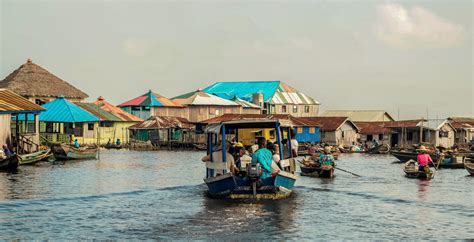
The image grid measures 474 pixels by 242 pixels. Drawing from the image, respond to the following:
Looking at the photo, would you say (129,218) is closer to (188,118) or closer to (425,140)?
(425,140)

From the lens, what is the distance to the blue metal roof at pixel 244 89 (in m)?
89.2

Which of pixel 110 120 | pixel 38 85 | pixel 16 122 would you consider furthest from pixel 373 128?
pixel 16 122

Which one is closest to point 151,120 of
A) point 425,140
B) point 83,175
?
point 425,140

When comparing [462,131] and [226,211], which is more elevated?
[462,131]

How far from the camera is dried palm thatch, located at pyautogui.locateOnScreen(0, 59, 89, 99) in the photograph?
6806cm

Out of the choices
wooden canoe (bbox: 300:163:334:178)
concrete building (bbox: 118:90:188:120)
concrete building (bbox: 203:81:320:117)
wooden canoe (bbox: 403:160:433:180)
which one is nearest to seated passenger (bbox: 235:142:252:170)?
wooden canoe (bbox: 300:163:334:178)

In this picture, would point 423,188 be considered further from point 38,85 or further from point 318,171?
point 38,85

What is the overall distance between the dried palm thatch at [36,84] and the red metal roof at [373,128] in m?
29.9

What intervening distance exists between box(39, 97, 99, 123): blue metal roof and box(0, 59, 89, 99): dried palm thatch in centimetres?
525

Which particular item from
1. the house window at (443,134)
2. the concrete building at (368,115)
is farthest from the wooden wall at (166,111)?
the house window at (443,134)

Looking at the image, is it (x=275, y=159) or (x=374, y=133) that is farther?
(x=374, y=133)

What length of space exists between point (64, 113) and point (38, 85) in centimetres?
957

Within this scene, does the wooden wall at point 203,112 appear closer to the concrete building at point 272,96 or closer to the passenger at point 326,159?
Answer: the concrete building at point 272,96

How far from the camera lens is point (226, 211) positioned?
18547 millimetres
